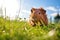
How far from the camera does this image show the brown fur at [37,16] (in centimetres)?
457

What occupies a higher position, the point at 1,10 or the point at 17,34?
the point at 1,10

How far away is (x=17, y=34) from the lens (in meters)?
2.95

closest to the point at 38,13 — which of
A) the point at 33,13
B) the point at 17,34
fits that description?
the point at 33,13

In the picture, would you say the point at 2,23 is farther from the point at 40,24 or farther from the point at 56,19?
the point at 56,19

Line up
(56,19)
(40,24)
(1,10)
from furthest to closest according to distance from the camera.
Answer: (56,19), (40,24), (1,10)

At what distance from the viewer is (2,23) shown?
12.1ft

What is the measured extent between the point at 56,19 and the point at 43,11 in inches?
13.2

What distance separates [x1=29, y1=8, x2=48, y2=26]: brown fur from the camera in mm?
4573

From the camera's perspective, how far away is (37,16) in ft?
15.1

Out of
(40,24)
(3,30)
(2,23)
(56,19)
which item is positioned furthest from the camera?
(56,19)

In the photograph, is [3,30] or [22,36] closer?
[22,36]

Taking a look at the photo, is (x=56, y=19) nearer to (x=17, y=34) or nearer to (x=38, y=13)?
(x=38, y=13)

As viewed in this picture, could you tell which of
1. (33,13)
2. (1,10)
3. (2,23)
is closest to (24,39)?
(2,23)

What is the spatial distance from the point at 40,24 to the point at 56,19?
486mm
